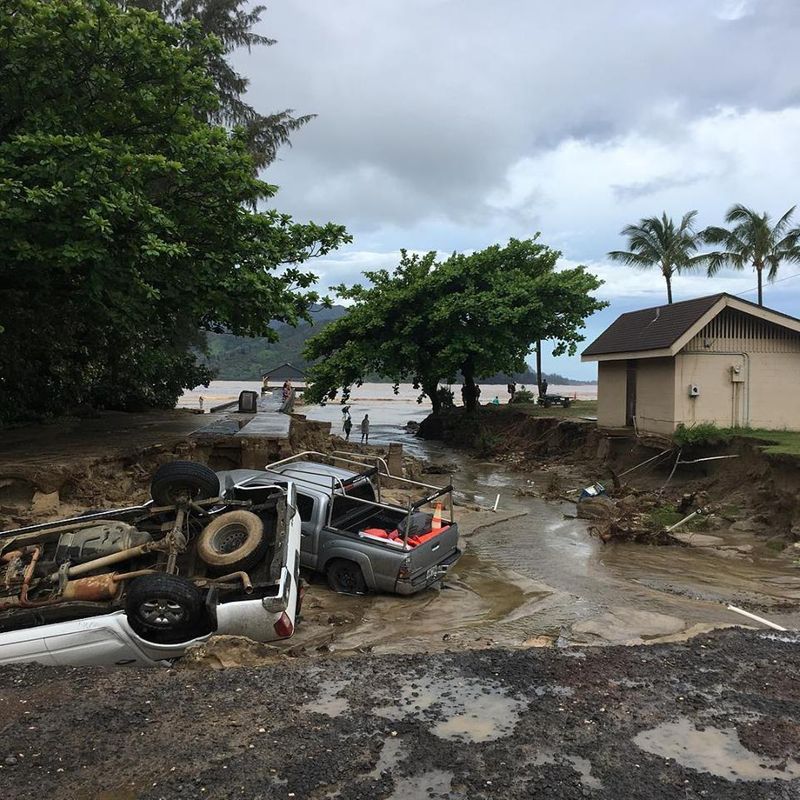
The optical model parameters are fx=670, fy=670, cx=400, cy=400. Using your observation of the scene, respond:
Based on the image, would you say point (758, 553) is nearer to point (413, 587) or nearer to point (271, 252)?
point (413, 587)

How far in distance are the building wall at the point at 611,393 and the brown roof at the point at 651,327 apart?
68cm

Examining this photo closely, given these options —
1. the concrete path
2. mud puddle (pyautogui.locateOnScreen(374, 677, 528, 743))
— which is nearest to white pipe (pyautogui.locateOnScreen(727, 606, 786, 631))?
mud puddle (pyautogui.locateOnScreen(374, 677, 528, 743))

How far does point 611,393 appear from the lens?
2412cm

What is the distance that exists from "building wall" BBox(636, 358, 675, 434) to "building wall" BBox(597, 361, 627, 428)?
3.27 ft

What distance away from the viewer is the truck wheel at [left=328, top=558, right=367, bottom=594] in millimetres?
9352

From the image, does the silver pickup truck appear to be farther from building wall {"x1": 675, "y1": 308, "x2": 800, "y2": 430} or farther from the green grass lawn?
building wall {"x1": 675, "y1": 308, "x2": 800, "y2": 430}

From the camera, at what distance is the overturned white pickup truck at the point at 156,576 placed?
571 centimetres

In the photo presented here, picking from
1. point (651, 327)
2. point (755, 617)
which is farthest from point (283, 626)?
point (651, 327)

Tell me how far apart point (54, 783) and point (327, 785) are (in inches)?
57.6

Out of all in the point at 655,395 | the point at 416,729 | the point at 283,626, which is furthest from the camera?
the point at 655,395

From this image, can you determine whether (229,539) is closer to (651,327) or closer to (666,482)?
(666,482)

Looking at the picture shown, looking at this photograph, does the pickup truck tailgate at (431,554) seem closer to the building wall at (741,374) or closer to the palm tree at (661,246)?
the building wall at (741,374)

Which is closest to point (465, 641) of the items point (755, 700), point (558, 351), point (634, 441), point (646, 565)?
point (755, 700)

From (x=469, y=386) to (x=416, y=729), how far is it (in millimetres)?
30194
